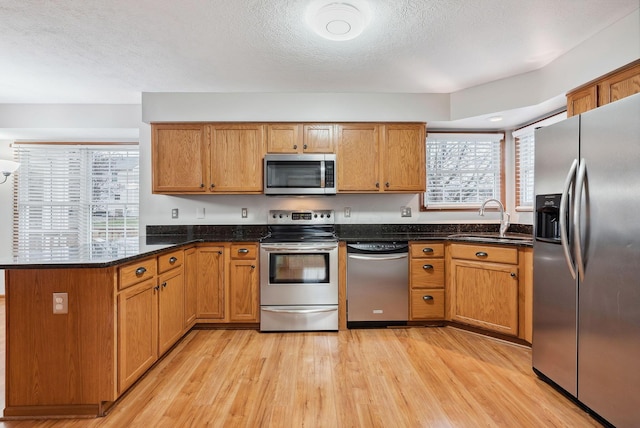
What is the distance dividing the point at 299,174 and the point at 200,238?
1.32 meters

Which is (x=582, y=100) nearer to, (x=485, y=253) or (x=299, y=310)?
(x=485, y=253)

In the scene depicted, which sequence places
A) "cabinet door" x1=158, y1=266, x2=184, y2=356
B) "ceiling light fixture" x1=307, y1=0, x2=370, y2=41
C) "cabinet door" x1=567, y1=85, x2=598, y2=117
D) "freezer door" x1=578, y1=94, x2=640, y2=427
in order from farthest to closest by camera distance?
"cabinet door" x1=158, y1=266, x2=184, y2=356, "cabinet door" x1=567, y1=85, x2=598, y2=117, "ceiling light fixture" x1=307, y1=0, x2=370, y2=41, "freezer door" x1=578, y1=94, x2=640, y2=427

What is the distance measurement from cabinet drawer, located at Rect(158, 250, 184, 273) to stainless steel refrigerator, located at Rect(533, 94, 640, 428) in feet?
8.77

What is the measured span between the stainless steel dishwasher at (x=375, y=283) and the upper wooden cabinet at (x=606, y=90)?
1.79 meters

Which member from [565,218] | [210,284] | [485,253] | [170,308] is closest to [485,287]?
[485,253]

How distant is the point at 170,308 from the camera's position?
257 cm

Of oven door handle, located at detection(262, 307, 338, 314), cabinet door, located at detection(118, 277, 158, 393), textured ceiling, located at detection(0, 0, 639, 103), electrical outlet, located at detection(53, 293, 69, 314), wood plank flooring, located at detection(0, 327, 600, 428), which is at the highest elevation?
textured ceiling, located at detection(0, 0, 639, 103)

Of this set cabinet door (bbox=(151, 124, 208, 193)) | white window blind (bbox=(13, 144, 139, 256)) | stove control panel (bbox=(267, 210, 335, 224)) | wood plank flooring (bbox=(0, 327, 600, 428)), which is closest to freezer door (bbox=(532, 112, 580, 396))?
wood plank flooring (bbox=(0, 327, 600, 428))

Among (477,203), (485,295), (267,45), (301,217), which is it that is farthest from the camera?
(477,203)

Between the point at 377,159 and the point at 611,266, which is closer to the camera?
the point at 611,266

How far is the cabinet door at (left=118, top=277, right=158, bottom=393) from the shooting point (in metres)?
1.90

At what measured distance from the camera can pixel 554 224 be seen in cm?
206

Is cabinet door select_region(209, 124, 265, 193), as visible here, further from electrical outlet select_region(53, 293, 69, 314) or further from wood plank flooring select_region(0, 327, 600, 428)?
electrical outlet select_region(53, 293, 69, 314)

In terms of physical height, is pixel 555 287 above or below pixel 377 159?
below
